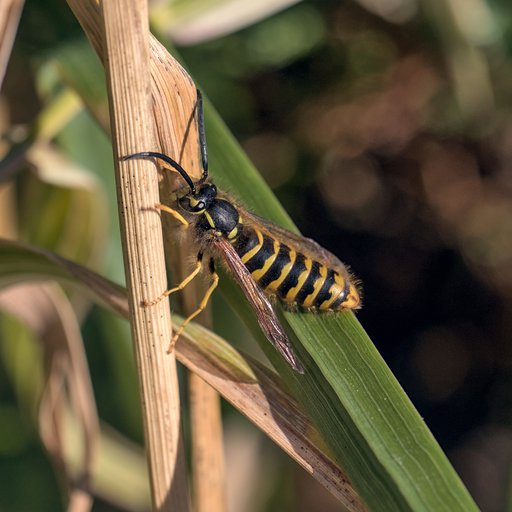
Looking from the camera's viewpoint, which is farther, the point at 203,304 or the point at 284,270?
the point at 284,270

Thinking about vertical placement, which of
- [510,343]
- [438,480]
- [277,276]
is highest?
[277,276]

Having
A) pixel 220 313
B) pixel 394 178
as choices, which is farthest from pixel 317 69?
pixel 220 313

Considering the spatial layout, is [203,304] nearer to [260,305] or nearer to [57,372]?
[260,305]

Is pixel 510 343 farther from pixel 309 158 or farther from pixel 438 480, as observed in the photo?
pixel 438 480

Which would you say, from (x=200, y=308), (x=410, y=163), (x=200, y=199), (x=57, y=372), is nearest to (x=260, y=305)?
(x=200, y=308)

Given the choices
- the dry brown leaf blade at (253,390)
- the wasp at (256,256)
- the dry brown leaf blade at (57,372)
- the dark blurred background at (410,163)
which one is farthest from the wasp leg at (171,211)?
the dark blurred background at (410,163)

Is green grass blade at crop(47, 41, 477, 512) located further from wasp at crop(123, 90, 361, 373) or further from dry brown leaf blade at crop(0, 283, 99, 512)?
dry brown leaf blade at crop(0, 283, 99, 512)

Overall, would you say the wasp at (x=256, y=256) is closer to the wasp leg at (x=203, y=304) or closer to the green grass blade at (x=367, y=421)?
the wasp leg at (x=203, y=304)
